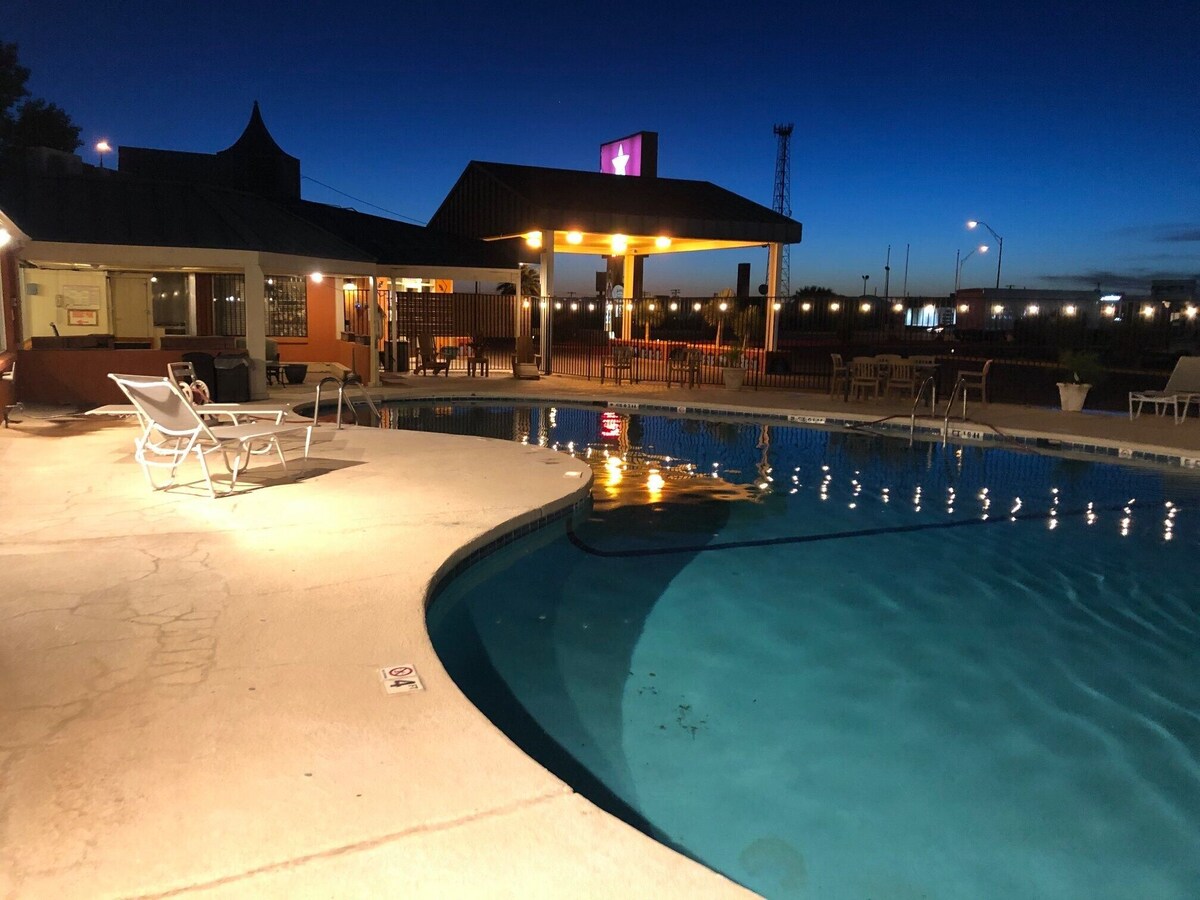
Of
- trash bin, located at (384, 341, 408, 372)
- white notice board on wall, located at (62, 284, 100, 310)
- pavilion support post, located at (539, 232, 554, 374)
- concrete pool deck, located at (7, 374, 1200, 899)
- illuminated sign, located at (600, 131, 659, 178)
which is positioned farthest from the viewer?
illuminated sign, located at (600, 131, 659, 178)

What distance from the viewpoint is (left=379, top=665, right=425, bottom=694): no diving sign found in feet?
11.4

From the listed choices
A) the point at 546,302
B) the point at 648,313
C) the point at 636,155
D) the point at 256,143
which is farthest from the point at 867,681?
the point at 256,143

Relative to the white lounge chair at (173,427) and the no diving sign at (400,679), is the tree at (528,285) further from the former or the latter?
the no diving sign at (400,679)

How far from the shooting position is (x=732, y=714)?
14.6 ft

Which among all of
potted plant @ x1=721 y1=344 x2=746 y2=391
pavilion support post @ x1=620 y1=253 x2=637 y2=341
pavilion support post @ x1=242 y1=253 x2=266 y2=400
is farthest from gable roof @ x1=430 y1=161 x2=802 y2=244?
pavilion support post @ x1=242 y1=253 x2=266 y2=400

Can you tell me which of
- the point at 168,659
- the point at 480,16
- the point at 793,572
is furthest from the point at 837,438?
the point at 480,16

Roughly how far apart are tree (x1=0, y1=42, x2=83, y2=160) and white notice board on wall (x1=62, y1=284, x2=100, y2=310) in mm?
18668

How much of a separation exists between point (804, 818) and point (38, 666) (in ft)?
10.3

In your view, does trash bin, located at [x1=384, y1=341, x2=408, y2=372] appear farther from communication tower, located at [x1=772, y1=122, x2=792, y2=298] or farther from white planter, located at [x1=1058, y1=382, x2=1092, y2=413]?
communication tower, located at [x1=772, y1=122, x2=792, y2=298]

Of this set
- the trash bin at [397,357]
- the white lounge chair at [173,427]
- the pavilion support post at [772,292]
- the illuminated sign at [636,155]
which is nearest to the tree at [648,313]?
the illuminated sign at [636,155]

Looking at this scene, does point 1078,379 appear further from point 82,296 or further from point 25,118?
point 25,118

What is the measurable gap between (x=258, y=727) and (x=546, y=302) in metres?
18.9

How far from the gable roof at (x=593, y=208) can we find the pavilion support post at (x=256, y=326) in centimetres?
878

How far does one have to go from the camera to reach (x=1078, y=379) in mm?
15633
